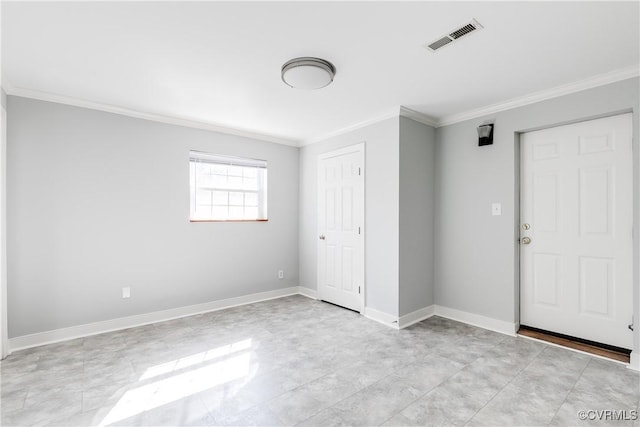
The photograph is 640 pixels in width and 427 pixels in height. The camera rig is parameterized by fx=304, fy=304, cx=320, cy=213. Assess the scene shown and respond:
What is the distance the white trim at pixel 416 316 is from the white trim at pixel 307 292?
1.54 metres

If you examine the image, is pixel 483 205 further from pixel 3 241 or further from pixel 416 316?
pixel 3 241

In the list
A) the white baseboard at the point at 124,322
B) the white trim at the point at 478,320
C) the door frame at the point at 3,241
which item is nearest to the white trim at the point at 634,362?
the white trim at the point at 478,320

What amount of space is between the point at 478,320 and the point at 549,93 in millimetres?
2477

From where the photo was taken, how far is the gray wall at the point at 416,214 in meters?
3.51

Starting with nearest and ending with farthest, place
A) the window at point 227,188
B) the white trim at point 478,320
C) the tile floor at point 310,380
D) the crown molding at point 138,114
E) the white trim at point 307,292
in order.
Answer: the tile floor at point 310,380 → the crown molding at point 138,114 → the white trim at point 478,320 → the window at point 227,188 → the white trim at point 307,292

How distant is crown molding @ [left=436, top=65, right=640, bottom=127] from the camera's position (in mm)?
2543

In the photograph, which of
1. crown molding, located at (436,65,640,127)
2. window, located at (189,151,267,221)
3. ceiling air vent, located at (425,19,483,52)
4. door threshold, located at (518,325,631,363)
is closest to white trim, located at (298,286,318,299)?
window, located at (189,151,267,221)

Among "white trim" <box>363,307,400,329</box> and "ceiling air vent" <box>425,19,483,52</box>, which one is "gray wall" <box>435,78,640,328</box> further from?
"ceiling air vent" <box>425,19,483,52</box>

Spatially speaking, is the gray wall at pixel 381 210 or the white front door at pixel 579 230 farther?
the gray wall at pixel 381 210

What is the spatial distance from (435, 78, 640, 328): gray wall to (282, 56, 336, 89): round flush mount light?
2.01 m

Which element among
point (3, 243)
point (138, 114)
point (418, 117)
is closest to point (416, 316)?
point (418, 117)

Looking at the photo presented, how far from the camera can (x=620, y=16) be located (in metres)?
1.85

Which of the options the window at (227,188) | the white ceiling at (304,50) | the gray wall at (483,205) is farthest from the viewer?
the window at (227,188)

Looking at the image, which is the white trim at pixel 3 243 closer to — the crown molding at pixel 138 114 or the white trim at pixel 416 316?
the crown molding at pixel 138 114
